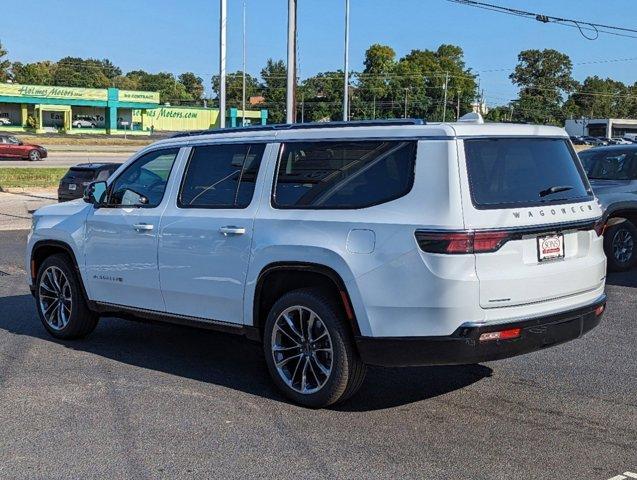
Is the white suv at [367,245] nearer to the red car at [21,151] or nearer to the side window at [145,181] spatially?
the side window at [145,181]

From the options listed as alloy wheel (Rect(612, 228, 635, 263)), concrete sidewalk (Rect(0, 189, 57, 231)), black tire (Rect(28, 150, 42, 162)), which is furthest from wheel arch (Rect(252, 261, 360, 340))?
black tire (Rect(28, 150, 42, 162))

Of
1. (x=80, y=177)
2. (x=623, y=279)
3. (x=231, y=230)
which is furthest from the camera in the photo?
(x=80, y=177)

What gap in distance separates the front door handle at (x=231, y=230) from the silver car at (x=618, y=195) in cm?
733

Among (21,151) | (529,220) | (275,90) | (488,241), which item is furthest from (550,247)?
(275,90)

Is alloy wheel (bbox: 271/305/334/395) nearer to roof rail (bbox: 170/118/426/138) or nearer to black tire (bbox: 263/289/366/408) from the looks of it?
black tire (bbox: 263/289/366/408)

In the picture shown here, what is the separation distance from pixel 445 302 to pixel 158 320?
2745 mm

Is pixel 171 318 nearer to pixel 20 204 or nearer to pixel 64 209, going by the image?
pixel 64 209

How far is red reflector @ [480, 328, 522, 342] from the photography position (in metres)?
4.84

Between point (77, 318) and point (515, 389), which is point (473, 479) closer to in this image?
point (515, 389)

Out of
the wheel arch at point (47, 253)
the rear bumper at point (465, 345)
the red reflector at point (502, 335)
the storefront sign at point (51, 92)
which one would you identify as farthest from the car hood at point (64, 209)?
the storefront sign at point (51, 92)

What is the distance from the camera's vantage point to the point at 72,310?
289 inches

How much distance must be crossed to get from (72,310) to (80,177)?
1352cm

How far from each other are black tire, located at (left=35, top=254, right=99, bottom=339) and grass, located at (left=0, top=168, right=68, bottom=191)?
861 inches

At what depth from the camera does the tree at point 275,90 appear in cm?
10800
